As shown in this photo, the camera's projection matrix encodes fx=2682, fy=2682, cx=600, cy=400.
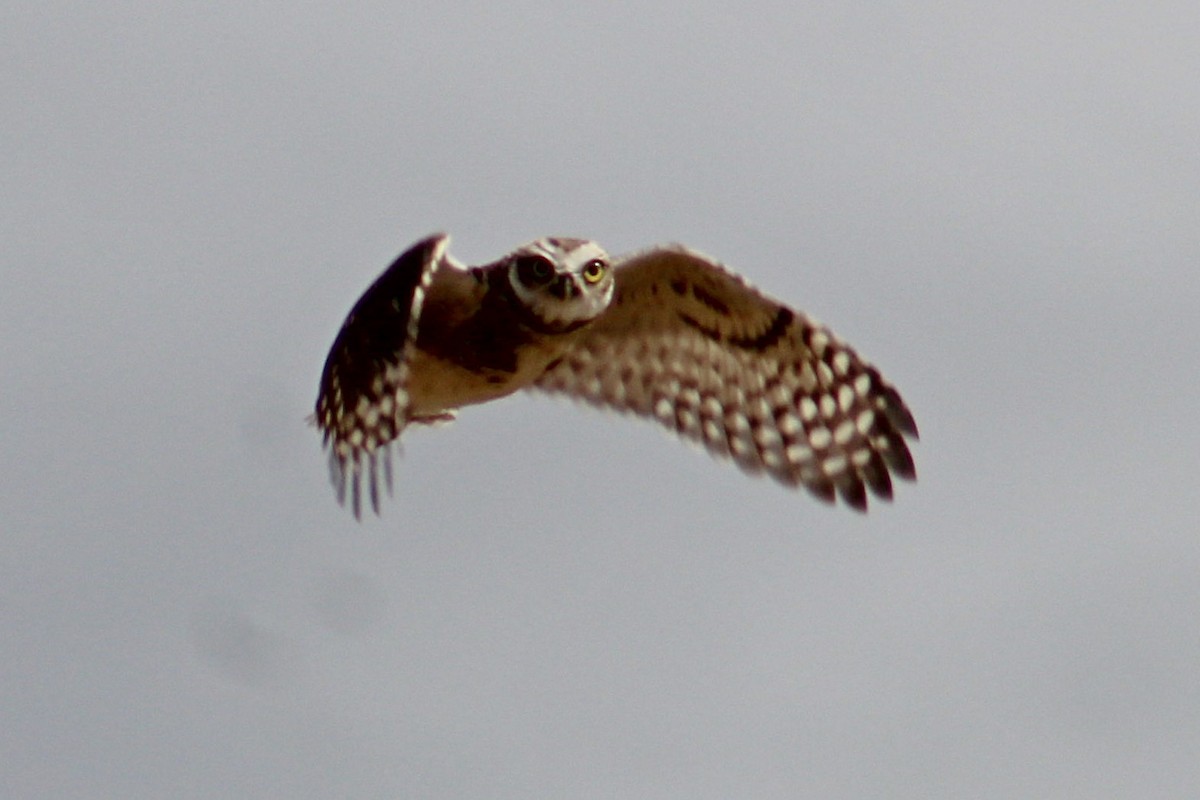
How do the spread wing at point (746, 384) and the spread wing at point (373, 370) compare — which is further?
the spread wing at point (746, 384)

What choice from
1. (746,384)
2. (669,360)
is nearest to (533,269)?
(669,360)

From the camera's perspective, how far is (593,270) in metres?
12.7

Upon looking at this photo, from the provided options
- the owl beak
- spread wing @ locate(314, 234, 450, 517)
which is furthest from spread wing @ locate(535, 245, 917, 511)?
spread wing @ locate(314, 234, 450, 517)

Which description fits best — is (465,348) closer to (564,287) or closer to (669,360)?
(564,287)

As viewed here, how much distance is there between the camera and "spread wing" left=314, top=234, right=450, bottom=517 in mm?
11469

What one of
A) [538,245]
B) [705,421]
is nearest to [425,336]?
[538,245]

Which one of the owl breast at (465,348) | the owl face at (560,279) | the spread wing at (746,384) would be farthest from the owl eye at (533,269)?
the spread wing at (746,384)

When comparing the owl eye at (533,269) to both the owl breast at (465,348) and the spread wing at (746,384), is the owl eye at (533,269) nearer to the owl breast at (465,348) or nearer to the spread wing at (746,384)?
the owl breast at (465,348)

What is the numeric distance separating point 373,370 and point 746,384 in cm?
275

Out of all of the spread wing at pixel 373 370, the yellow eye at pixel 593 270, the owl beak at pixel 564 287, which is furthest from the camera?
the yellow eye at pixel 593 270

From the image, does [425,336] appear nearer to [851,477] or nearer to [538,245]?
[538,245]

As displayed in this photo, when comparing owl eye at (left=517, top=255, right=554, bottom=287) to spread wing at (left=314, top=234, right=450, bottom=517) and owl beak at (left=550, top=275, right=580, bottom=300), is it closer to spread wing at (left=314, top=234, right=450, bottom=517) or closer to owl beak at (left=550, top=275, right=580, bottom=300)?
owl beak at (left=550, top=275, right=580, bottom=300)

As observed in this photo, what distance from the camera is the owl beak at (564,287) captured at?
12508 mm

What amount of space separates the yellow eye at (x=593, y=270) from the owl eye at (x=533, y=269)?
0.68ft
